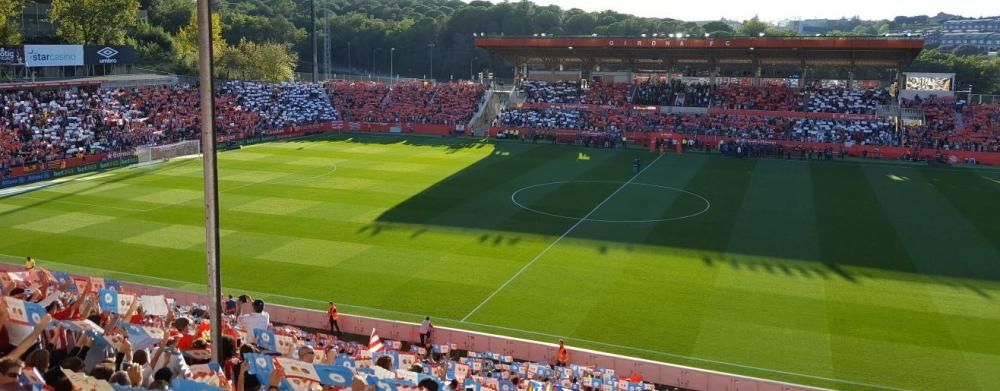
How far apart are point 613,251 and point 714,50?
137 feet

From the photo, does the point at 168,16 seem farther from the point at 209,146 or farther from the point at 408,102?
the point at 209,146

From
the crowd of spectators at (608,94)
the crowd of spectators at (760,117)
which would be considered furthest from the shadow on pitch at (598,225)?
the crowd of spectators at (608,94)

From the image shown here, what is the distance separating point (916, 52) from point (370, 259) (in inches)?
2019

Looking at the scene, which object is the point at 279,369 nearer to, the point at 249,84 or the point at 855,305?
the point at 855,305

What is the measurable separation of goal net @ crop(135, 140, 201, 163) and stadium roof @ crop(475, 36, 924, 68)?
27862 mm

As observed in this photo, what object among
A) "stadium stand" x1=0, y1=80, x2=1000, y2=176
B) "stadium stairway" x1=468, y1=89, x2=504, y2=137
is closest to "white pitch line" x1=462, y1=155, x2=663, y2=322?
"stadium stand" x1=0, y1=80, x2=1000, y2=176

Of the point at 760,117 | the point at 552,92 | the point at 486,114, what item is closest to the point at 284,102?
the point at 486,114

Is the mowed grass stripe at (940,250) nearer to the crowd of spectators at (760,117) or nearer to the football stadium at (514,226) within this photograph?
the football stadium at (514,226)

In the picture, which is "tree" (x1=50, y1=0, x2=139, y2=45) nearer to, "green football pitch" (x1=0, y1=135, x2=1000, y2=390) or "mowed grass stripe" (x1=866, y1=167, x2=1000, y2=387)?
"green football pitch" (x1=0, y1=135, x2=1000, y2=390)

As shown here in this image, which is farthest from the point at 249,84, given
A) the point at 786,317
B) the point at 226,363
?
the point at 226,363

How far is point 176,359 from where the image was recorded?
11.7 meters

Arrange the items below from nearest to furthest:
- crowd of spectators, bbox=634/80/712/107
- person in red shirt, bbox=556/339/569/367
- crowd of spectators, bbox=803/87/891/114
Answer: person in red shirt, bbox=556/339/569/367 < crowd of spectators, bbox=803/87/891/114 < crowd of spectators, bbox=634/80/712/107

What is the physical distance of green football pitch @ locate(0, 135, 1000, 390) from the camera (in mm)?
23047

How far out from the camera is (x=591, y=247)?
32375 millimetres
